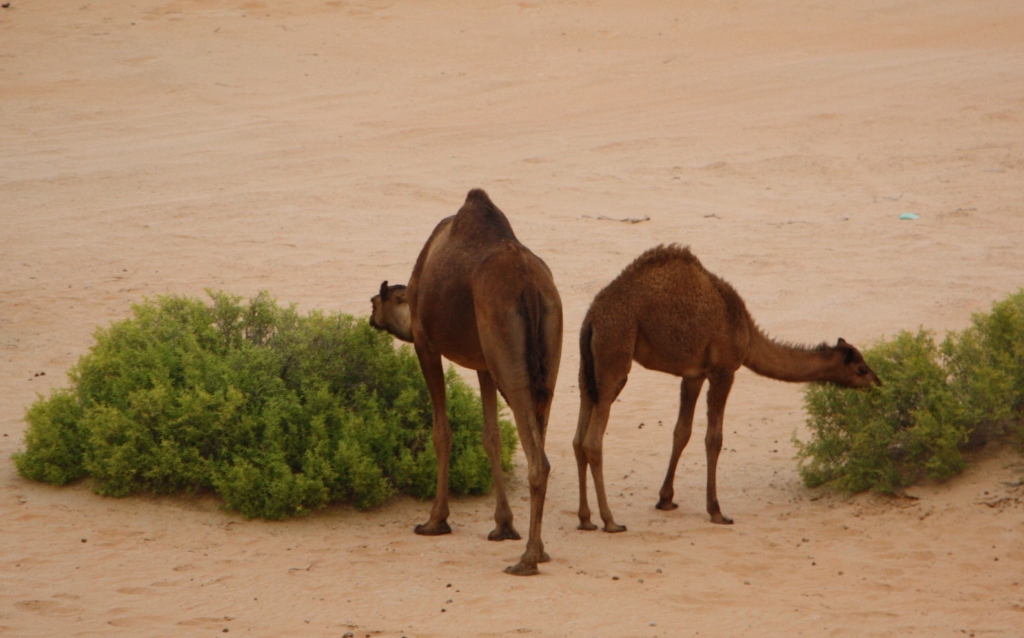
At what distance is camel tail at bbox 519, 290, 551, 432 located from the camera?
6883 millimetres

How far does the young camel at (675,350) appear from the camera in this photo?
796 cm

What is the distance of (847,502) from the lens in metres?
8.34

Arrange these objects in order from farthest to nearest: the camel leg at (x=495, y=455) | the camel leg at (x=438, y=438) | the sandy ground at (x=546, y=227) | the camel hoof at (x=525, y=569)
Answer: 1. the camel leg at (x=438, y=438)
2. the camel leg at (x=495, y=455)
3. the camel hoof at (x=525, y=569)
4. the sandy ground at (x=546, y=227)

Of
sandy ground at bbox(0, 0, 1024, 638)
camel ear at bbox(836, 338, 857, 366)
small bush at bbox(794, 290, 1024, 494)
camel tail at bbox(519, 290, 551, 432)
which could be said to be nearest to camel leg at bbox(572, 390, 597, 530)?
sandy ground at bbox(0, 0, 1024, 638)

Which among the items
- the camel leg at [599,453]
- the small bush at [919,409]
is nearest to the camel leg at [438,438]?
the camel leg at [599,453]

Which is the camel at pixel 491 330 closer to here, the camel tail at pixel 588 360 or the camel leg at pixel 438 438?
the camel leg at pixel 438 438

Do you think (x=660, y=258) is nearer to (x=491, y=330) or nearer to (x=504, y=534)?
(x=491, y=330)

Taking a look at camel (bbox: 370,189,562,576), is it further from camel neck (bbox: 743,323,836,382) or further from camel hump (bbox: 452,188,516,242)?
camel neck (bbox: 743,323,836,382)

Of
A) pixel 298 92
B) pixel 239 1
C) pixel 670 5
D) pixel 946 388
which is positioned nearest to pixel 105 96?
pixel 298 92

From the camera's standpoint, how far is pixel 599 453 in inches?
312

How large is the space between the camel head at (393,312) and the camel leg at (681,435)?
2050 mm

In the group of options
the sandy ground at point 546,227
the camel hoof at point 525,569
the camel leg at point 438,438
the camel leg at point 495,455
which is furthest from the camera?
the camel leg at point 438,438

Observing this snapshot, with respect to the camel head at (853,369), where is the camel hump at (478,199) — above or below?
above

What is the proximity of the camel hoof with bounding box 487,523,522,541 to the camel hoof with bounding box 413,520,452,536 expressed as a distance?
1.10 feet
